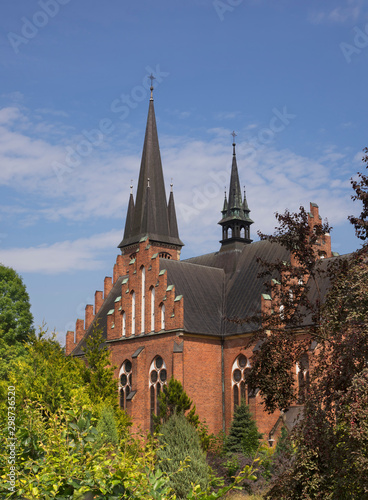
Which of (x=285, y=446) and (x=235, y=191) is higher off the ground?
(x=235, y=191)

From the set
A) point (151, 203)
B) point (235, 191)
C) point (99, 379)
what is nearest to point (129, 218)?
point (151, 203)

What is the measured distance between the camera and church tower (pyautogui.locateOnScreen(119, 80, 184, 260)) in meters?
53.3

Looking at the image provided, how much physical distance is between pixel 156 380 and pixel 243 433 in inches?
315

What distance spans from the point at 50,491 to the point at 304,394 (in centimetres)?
852

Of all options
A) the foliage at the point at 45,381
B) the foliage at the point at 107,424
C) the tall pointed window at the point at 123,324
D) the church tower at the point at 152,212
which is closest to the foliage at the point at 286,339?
the foliage at the point at 45,381

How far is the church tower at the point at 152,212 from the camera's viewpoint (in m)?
53.3

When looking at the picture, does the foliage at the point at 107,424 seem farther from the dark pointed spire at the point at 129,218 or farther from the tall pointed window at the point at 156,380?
the dark pointed spire at the point at 129,218

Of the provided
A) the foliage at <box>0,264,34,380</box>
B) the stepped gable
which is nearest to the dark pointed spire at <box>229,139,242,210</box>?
the stepped gable


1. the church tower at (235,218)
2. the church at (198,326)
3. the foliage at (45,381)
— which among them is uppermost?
the church tower at (235,218)

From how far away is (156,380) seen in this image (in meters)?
39.5

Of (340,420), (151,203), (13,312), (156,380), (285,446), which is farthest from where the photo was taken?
(151,203)

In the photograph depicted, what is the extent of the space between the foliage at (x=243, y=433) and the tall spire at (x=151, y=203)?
859 inches

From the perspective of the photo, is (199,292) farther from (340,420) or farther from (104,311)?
(340,420)

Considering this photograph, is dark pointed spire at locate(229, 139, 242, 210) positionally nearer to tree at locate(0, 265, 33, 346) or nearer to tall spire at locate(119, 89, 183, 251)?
tall spire at locate(119, 89, 183, 251)
